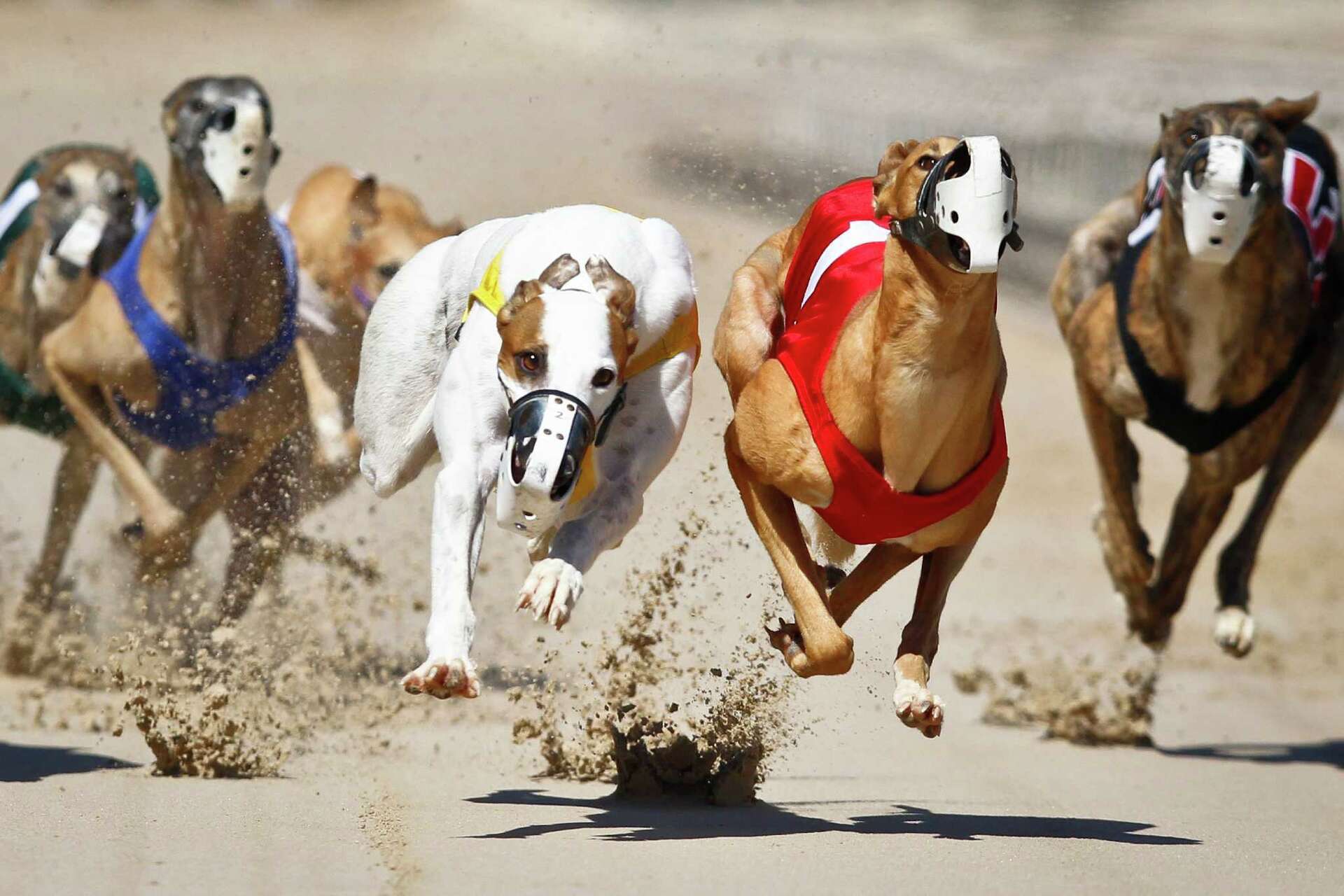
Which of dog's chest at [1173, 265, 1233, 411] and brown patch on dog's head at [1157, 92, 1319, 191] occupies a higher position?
brown patch on dog's head at [1157, 92, 1319, 191]

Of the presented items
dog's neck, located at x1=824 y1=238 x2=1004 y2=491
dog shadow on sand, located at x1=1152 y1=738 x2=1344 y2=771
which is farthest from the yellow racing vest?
dog shadow on sand, located at x1=1152 y1=738 x2=1344 y2=771

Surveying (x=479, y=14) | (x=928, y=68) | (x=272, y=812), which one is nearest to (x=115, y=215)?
(x=272, y=812)

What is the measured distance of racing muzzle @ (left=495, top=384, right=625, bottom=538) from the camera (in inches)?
168

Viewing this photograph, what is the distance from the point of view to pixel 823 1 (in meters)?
26.7

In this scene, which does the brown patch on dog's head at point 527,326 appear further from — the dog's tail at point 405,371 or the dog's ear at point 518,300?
the dog's tail at point 405,371

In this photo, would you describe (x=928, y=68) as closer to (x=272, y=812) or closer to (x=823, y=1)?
(x=823, y=1)

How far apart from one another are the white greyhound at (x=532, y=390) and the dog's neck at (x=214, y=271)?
190cm

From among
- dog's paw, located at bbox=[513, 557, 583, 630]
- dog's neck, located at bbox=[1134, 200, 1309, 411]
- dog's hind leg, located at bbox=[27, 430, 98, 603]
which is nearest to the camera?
dog's paw, located at bbox=[513, 557, 583, 630]

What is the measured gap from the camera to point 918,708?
4410 millimetres

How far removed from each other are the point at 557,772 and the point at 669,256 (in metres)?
1.54

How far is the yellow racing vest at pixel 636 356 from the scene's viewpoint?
15.4 feet

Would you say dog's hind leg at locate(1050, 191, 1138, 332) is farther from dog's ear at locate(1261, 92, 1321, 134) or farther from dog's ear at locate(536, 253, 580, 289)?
dog's ear at locate(536, 253, 580, 289)

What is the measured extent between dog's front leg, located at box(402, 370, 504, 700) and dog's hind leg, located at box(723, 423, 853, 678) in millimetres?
612

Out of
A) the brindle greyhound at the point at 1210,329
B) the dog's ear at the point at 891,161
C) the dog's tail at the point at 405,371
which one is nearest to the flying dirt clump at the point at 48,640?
the dog's tail at the point at 405,371
